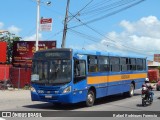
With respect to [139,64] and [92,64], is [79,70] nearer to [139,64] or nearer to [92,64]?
[92,64]

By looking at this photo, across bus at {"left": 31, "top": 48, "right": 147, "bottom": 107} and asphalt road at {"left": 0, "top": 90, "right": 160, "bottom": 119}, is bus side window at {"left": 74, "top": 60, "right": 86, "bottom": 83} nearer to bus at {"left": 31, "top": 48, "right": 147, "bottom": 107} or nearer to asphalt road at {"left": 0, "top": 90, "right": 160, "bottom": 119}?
bus at {"left": 31, "top": 48, "right": 147, "bottom": 107}

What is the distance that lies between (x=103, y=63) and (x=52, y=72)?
415cm

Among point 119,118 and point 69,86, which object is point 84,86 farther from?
point 119,118

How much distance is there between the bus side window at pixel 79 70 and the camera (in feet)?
57.2

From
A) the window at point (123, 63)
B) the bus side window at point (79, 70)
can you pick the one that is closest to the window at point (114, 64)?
the window at point (123, 63)

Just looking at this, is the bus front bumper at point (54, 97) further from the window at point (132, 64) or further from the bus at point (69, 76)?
the window at point (132, 64)

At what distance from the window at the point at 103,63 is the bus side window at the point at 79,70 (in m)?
2.00

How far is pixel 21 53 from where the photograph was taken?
125 feet

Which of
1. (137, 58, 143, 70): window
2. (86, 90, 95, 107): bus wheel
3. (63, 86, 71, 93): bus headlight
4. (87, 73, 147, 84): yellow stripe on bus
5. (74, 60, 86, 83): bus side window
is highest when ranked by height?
(137, 58, 143, 70): window

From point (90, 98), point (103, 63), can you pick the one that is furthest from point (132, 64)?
point (90, 98)

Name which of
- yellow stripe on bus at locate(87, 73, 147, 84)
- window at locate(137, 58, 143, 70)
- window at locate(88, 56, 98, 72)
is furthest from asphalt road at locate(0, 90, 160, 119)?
window at locate(137, 58, 143, 70)

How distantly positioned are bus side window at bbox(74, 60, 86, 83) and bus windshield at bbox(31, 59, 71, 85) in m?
0.42

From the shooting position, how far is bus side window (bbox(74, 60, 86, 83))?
17.4 m

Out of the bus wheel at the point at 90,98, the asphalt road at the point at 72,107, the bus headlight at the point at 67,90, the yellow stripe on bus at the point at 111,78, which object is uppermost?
the yellow stripe on bus at the point at 111,78
